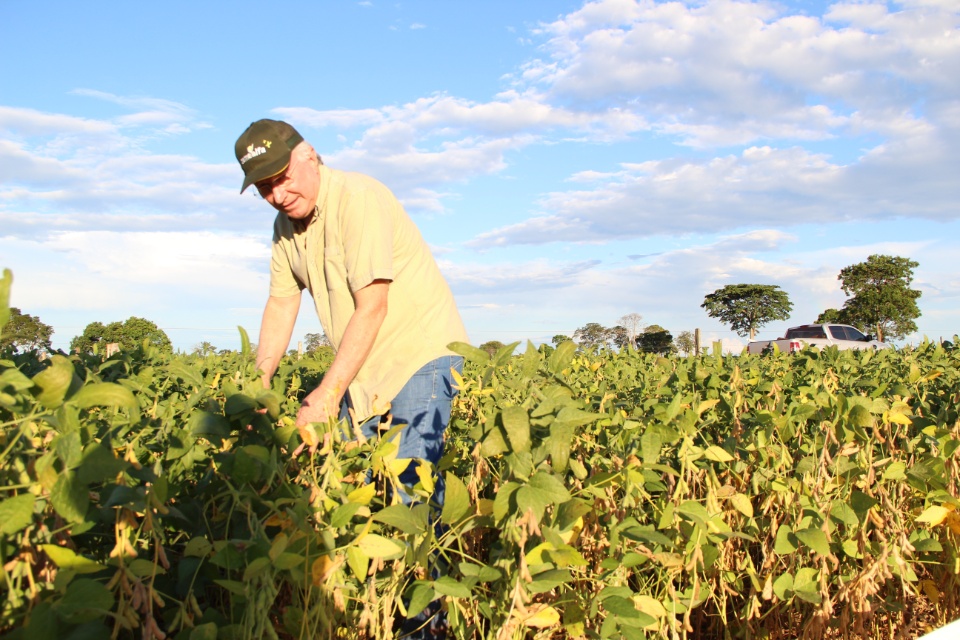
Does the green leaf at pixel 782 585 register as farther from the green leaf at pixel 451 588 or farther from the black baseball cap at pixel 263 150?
the black baseball cap at pixel 263 150

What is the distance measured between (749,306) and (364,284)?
7298 centimetres

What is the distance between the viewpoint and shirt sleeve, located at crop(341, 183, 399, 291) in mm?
2393

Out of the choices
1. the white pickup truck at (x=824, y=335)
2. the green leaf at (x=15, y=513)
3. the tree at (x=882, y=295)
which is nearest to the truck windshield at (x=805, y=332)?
the white pickup truck at (x=824, y=335)

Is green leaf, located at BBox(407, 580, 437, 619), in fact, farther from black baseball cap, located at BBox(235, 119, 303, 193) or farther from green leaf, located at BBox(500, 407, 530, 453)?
black baseball cap, located at BBox(235, 119, 303, 193)

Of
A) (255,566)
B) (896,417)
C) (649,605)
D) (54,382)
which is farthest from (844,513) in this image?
(54,382)

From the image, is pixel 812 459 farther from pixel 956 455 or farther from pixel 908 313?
pixel 908 313

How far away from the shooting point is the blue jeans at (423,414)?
254cm

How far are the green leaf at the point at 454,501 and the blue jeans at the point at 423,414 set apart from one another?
87 cm

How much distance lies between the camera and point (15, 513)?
1.11m

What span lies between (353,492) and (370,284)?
947 mm

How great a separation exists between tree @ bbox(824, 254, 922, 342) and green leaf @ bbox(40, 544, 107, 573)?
5541 cm

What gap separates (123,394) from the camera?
1.20 metres

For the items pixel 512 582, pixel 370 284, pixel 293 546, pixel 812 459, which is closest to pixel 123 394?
pixel 293 546

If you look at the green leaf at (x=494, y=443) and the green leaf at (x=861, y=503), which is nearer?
the green leaf at (x=494, y=443)
